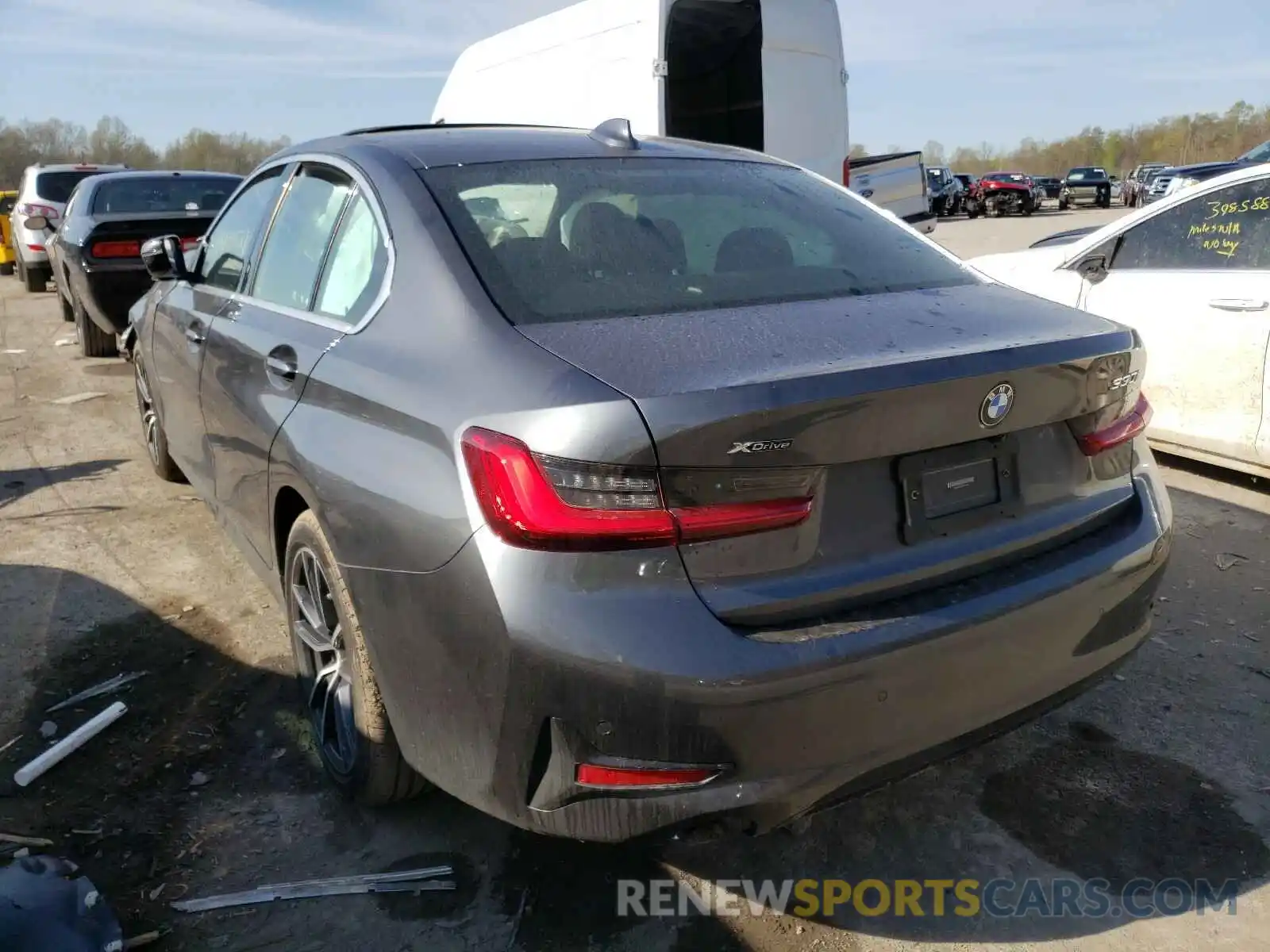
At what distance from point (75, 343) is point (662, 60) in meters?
6.90

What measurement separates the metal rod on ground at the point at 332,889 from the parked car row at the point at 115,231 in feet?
18.6

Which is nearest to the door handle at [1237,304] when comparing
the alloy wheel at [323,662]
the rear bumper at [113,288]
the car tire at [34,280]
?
the alloy wheel at [323,662]

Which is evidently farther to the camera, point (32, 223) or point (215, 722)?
point (32, 223)

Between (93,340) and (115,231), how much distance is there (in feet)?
5.34

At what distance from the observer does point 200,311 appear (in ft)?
12.1

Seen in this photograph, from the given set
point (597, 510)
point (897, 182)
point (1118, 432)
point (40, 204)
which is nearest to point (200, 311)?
point (597, 510)

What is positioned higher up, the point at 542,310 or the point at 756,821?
the point at 542,310

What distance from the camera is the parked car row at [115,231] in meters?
8.36

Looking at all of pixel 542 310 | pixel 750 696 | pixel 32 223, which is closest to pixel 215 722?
pixel 542 310

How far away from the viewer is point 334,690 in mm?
2701

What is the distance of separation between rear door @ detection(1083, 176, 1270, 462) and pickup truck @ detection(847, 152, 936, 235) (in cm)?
794

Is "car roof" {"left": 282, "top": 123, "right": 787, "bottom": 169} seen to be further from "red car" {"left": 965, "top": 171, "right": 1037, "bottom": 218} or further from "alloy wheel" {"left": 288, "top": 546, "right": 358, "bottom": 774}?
"red car" {"left": 965, "top": 171, "right": 1037, "bottom": 218}

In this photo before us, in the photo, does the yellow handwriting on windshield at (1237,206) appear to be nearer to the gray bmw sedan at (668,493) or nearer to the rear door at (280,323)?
the gray bmw sedan at (668,493)

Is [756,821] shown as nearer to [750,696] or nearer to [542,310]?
[750,696]
